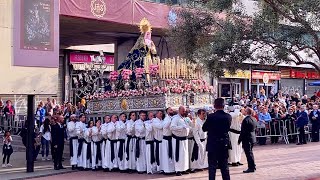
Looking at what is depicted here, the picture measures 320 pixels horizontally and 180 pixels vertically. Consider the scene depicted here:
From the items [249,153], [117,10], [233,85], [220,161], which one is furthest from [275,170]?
[233,85]

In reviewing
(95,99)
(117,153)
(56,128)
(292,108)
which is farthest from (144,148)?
(292,108)

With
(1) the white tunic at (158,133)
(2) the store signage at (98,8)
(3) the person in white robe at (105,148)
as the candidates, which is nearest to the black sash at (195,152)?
(1) the white tunic at (158,133)

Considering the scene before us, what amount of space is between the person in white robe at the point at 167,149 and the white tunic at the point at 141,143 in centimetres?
78

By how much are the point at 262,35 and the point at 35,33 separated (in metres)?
7.49

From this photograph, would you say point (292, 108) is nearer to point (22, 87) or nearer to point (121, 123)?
point (121, 123)

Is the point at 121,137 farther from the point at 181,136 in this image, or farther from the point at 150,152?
the point at 181,136

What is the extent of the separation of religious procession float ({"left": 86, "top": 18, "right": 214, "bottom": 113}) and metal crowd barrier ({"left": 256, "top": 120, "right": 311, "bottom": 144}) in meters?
4.50

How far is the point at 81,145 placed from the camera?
1727 cm

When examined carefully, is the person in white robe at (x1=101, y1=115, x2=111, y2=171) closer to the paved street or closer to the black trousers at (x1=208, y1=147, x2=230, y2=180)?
the paved street

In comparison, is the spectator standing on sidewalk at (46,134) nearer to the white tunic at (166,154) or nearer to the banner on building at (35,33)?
the banner on building at (35,33)

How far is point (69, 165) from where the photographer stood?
60.7 feet

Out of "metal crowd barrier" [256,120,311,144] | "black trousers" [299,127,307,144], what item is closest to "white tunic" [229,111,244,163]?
"metal crowd barrier" [256,120,311,144]

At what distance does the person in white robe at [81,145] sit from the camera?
674 inches

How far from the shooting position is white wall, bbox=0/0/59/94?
15727 mm
